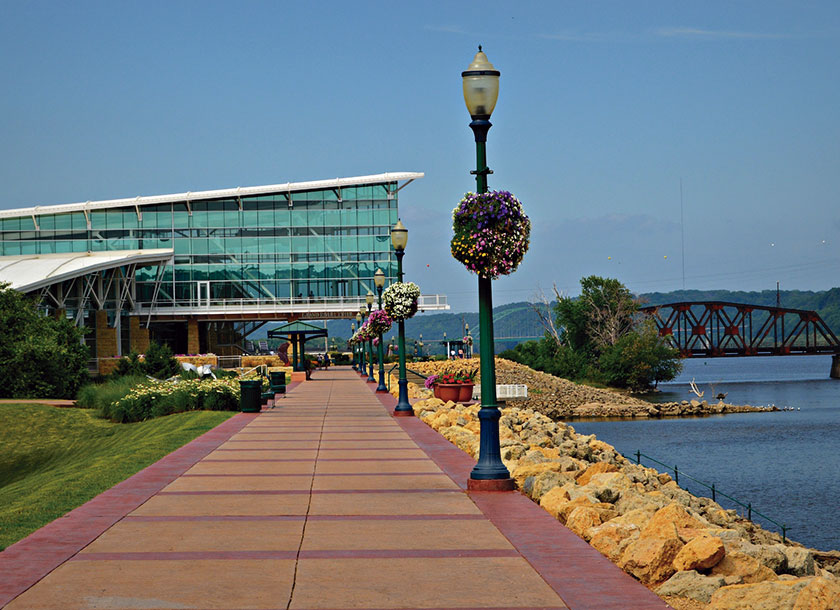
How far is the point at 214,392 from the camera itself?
2952 cm

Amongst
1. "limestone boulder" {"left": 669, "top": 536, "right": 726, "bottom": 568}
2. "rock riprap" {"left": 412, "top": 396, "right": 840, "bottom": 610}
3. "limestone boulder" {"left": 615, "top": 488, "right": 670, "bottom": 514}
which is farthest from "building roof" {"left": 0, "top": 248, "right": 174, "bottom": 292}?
"limestone boulder" {"left": 669, "top": 536, "right": 726, "bottom": 568}

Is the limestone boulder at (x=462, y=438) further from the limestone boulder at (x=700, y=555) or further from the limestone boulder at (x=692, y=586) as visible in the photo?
the limestone boulder at (x=692, y=586)

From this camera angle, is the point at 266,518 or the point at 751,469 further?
the point at 751,469

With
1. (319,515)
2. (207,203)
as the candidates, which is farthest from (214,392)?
(207,203)

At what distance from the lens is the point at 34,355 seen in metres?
39.4

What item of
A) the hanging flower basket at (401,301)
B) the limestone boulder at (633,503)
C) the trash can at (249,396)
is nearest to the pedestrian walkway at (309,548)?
the limestone boulder at (633,503)

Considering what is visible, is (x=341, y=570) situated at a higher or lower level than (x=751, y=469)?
higher

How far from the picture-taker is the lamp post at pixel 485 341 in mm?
13000

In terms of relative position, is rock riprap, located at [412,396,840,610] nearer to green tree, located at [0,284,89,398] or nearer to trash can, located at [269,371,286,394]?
trash can, located at [269,371,286,394]

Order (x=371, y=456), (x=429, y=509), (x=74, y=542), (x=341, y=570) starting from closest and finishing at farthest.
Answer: (x=341, y=570)
(x=74, y=542)
(x=429, y=509)
(x=371, y=456)

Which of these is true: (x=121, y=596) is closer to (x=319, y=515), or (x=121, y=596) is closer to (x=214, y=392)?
(x=319, y=515)

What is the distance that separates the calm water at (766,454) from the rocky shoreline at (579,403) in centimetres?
251

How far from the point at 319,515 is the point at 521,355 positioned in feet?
275

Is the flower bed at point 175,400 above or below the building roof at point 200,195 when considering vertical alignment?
below
